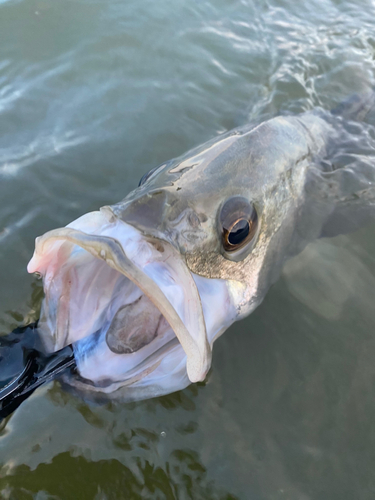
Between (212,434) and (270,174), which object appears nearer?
(212,434)

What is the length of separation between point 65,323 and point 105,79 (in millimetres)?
3642

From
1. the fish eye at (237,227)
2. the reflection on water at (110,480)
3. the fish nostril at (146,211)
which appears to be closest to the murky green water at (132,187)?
the reflection on water at (110,480)

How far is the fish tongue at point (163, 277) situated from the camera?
1646mm

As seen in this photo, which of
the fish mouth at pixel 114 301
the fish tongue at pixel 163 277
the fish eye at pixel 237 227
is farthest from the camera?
the fish eye at pixel 237 227

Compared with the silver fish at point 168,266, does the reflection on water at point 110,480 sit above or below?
below

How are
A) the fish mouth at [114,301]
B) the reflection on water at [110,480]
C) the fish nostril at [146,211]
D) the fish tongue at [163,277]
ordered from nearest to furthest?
the fish tongue at [163,277]
the fish mouth at [114,301]
the fish nostril at [146,211]
the reflection on water at [110,480]

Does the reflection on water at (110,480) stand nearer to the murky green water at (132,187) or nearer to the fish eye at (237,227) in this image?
the murky green water at (132,187)

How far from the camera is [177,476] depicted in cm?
220

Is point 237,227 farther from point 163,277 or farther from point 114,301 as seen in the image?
point 114,301

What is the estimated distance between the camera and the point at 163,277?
1.81 meters

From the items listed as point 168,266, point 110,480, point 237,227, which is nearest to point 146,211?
point 168,266

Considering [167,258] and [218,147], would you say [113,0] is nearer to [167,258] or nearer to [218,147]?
[218,147]

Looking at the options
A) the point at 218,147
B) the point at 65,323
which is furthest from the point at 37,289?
the point at 218,147

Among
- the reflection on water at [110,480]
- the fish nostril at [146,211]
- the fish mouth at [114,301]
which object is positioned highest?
the fish nostril at [146,211]
